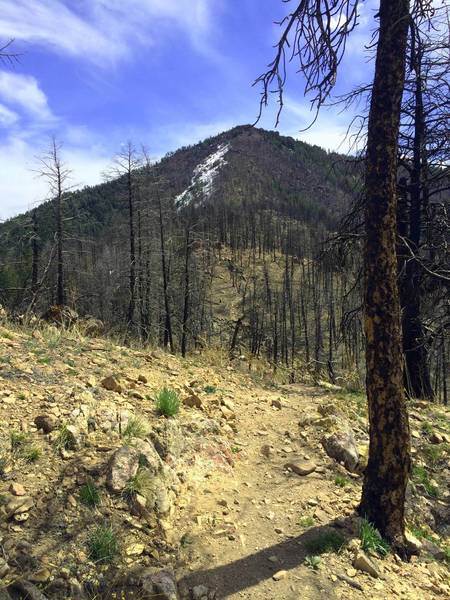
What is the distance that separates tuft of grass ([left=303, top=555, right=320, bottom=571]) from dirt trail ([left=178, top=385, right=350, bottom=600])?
0.15 ft

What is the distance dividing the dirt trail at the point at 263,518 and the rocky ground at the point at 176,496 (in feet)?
0.04

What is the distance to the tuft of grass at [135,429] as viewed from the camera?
462 centimetres

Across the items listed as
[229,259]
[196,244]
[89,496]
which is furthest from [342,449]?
[229,259]

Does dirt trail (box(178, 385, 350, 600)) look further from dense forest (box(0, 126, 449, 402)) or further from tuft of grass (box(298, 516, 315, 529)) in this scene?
dense forest (box(0, 126, 449, 402))

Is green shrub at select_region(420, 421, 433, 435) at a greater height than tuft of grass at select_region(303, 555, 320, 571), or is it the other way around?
green shrub at select_region(420, 421, 433, 435)

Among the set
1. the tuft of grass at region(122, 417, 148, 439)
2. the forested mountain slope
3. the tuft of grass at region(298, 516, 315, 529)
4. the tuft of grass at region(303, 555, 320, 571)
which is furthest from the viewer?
the forested mountain slope

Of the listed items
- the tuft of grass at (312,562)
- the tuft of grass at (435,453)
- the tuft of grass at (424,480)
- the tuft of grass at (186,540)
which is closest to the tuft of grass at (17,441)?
the tuft of grass at (186,540)

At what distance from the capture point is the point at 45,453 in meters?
3.95

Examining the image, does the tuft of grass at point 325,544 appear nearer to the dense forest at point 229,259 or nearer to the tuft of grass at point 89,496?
the tuft of grass at point 89,496

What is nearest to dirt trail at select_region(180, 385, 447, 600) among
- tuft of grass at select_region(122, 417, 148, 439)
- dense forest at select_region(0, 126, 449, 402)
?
tuft of grass at select_region(122, 417, 148, 439)

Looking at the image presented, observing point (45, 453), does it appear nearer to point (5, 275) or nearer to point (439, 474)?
point (439, 474)

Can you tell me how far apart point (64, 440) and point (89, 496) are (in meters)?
0.71

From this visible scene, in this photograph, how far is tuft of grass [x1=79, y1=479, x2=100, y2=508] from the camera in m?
3.58

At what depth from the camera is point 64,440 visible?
4133 millimetres
